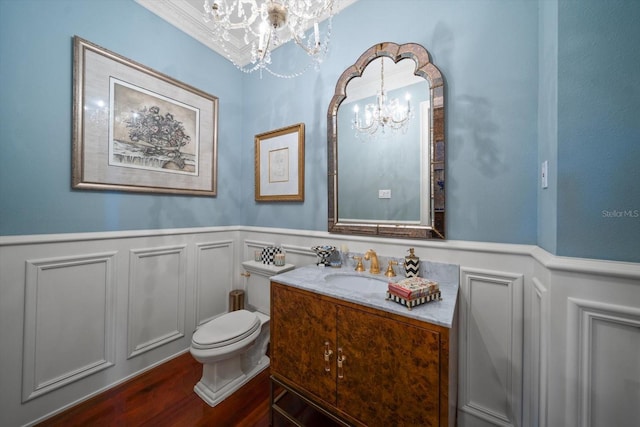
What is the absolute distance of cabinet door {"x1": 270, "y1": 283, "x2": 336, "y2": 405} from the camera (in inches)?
48.5

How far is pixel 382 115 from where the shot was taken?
5.28 feet

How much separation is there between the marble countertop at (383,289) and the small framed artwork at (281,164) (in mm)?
750

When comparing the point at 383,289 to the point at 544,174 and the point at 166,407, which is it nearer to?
the point at 544,174

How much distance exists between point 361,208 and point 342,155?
43 cm

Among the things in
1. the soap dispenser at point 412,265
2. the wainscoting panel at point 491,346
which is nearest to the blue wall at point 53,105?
the soap dispenser at point 412,265

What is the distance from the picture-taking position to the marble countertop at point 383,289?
99 centimetres

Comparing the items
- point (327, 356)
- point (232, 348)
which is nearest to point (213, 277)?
point (232, 348)

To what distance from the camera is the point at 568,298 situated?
0.88 metres

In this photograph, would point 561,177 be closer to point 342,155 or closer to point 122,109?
point 342,155

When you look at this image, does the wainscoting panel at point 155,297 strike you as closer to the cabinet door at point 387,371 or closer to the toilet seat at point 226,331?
the toilet seat at point 226,331

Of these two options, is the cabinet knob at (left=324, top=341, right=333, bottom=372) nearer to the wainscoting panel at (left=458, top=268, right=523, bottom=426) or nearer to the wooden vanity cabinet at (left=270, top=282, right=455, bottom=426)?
the wooden vanity cabinet at (left=270, top=282, right=455, bottom=426)

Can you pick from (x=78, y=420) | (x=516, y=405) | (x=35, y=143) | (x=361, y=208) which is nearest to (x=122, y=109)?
(x=35, y=143)

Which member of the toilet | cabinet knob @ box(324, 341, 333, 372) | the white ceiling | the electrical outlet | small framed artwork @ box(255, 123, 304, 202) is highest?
the white ceiling

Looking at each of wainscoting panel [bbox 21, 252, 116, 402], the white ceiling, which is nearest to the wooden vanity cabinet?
wainscoting panel [bbox 21, 252, 116, 402]
